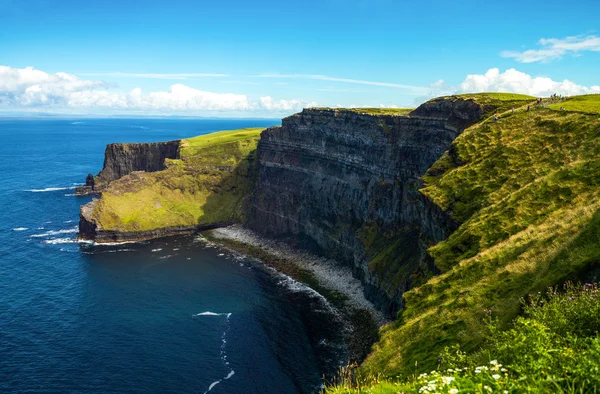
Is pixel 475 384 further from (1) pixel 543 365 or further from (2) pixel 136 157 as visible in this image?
(2) pixel 136 157

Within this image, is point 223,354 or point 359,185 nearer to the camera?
point 223,354

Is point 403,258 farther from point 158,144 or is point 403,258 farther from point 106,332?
point 158,144

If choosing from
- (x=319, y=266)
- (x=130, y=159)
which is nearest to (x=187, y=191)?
(x=130, y=159)

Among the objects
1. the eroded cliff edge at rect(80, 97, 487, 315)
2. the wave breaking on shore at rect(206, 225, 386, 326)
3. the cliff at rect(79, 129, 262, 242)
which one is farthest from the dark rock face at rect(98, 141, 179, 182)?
the wave breaking on shore at rect(206, 225, 386, 326)

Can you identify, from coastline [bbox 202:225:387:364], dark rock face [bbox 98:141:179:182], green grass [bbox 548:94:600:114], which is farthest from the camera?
dark rock face [bbox 98:141:179:182]

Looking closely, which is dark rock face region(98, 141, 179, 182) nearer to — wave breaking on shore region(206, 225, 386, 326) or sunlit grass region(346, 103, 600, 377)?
wave breaking on shore region(206, 225, 386, 326)

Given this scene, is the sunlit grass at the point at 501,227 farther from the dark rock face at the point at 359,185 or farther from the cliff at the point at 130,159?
the cliff at the point at 130,159
